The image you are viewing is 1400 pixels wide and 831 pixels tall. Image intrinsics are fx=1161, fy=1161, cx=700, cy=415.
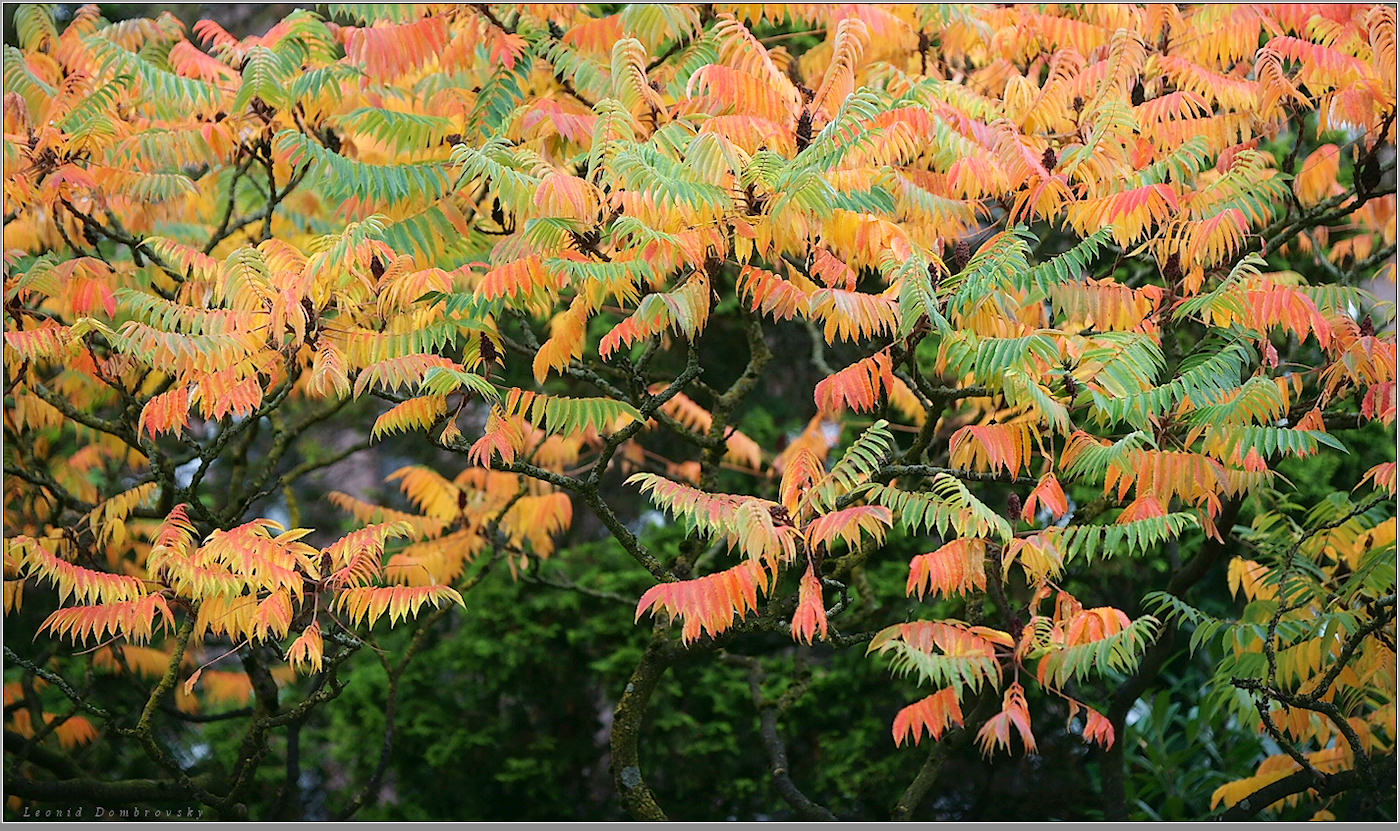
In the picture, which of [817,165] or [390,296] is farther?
[390,296]

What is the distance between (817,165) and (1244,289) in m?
1.65

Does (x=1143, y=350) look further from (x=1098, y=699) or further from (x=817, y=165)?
(x=1098, y=699)

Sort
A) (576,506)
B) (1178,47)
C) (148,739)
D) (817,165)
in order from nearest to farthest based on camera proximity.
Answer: (817,165) < (148,739) < (1178,47) < (576,506)

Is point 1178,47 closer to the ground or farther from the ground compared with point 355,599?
farther from the ground

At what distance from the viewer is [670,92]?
191 inches

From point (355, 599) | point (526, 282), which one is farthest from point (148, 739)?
point (526, 282)

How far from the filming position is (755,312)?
5125mm

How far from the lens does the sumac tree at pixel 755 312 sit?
3.94 meters

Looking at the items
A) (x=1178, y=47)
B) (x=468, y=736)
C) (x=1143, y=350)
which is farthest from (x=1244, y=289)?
(x=468, y=736)

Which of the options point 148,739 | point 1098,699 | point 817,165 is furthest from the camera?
point 1098,699

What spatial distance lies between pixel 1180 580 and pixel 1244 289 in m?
1.63

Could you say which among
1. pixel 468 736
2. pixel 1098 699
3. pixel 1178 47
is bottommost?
pixel 468 736

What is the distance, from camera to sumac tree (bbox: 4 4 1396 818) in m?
3.94

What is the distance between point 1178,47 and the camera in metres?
5.24
